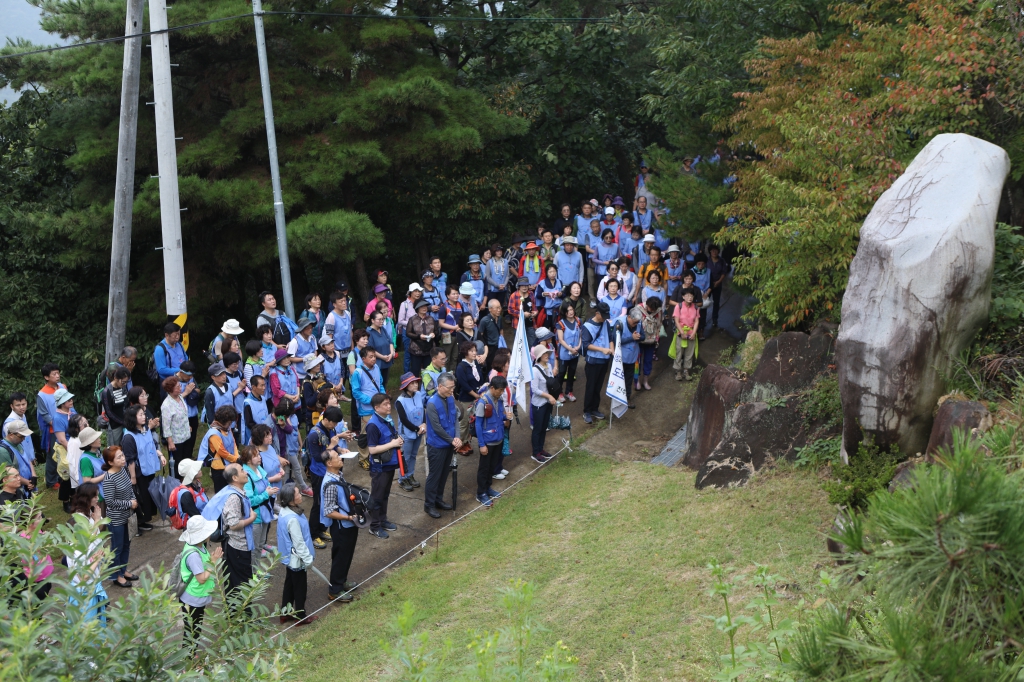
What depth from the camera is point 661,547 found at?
941 cm

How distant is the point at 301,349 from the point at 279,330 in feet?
2.26

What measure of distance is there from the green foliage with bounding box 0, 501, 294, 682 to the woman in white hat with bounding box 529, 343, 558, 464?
→ 27.8 ft

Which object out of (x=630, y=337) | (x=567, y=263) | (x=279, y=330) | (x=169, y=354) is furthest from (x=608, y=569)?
(x=567, y=263)

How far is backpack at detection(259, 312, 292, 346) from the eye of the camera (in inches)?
507

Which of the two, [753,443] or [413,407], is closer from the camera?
[753,443]

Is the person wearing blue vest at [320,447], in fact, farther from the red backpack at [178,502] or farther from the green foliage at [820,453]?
the green foliage at [820,453]

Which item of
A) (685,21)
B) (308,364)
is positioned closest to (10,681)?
(308,364)

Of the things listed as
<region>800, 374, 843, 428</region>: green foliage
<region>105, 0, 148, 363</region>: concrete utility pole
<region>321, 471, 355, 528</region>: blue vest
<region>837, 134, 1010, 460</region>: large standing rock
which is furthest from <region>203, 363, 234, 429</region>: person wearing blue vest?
<region>837, 134, 1010, 460</region>: large standing rock

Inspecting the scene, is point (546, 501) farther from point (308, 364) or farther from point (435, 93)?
point (435, 93)

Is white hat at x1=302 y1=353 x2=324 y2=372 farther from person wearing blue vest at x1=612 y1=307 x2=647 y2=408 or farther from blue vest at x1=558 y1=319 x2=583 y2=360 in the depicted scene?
person wearing blue vest at x1=612 y1=307 x2=647 y2=408

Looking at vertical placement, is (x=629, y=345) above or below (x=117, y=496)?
above

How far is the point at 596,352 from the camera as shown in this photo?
1325 cm

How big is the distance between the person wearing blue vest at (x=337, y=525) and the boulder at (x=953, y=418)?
5491mm

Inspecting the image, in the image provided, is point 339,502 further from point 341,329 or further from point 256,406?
point 341,329
